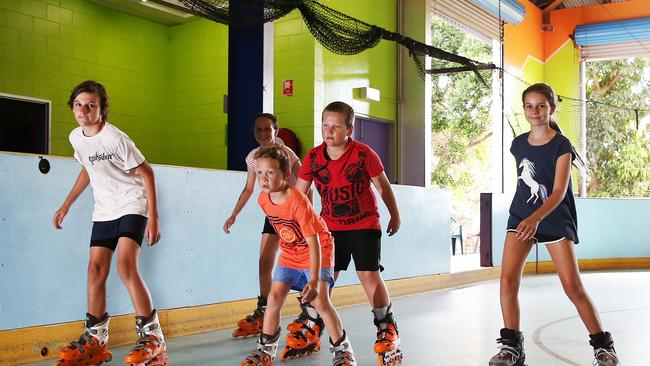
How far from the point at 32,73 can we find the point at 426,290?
550cm

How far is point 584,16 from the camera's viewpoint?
13.9 m

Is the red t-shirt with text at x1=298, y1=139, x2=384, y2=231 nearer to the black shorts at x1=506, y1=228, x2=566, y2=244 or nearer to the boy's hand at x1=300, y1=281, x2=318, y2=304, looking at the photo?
the boy's hand at x1=300, y1=281, x2=318, y2=304

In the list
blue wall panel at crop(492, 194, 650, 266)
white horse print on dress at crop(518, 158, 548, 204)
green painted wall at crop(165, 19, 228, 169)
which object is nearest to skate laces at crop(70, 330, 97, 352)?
white horse print on dress at crop(518, 158, 548, 204)

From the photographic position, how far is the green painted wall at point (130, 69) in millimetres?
8654

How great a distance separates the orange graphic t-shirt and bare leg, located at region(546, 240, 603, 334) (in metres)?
1.09

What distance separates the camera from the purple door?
31.0ft

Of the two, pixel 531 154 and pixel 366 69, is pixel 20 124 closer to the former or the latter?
pixel 366 69

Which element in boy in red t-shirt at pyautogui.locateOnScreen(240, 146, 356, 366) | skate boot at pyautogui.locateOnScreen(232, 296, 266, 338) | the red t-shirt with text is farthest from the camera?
skate boot at pyautogui.locateOnScreen(232, 296, 266, 338)

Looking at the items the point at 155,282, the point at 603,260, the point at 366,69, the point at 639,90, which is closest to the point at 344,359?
the point at 155,282

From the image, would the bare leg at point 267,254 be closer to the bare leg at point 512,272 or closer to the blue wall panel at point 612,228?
the bare leg at point 512,272

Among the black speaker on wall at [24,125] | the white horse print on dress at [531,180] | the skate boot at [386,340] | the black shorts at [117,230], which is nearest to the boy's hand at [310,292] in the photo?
the skate boot at [386,340]

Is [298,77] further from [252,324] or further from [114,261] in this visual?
[114,261]

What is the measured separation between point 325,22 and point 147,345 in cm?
386

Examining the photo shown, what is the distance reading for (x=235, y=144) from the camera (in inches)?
253
